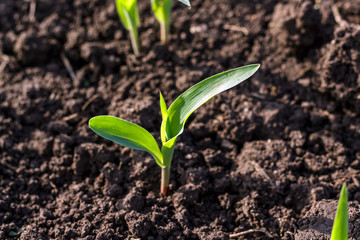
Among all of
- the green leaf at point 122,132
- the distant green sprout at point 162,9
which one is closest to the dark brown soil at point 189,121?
the distant green sprout at point 162,9

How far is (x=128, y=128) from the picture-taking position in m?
1.45

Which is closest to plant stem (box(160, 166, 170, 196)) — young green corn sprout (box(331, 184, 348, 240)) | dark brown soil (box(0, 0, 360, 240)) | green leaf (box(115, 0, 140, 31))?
dark brown soil (box(0, 0, 360, 240))

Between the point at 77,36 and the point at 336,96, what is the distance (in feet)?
5.39

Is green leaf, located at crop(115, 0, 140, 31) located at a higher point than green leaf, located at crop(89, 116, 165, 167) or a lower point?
higher

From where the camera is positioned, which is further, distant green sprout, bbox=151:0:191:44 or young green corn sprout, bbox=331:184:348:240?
distant green sprout, bbox=151:0:191:44

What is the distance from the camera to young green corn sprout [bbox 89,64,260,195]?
1.41 m

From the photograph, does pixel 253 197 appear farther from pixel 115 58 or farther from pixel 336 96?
pixel 115 58

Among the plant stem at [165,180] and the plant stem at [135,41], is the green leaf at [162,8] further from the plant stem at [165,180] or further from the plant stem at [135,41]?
the plant stem at [165,180]

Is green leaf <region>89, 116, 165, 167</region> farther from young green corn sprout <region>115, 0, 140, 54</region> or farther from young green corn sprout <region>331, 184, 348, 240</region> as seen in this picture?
young green corn sprout <region>115, 0, 140, 54</region>

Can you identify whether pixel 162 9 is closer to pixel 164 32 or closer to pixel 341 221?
pixel 164 32

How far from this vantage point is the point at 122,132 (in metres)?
1.46

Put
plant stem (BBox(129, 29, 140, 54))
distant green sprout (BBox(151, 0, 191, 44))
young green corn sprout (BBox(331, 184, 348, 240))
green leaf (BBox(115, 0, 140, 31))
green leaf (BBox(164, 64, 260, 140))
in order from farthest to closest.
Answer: plant stem (BBox(129, 29, 140, 54)) → distant green sprout (BBox(151, 0, 191, 44)) → green leaf (BBox(115, 0, 140, 31)) → green leaf (BBox(164, 64, 260, 140)) → young green corn sprout (BBox(331, 184, 348, 240))

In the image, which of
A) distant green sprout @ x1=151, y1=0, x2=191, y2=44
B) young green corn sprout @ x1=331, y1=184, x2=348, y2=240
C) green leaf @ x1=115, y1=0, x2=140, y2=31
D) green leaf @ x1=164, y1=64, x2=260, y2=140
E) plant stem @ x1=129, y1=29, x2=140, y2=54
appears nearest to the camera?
young green corn sprout @ x1=331, y1=184, x2=348, y2=240

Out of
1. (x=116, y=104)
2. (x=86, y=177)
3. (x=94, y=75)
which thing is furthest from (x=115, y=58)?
(x=86, y=177)
